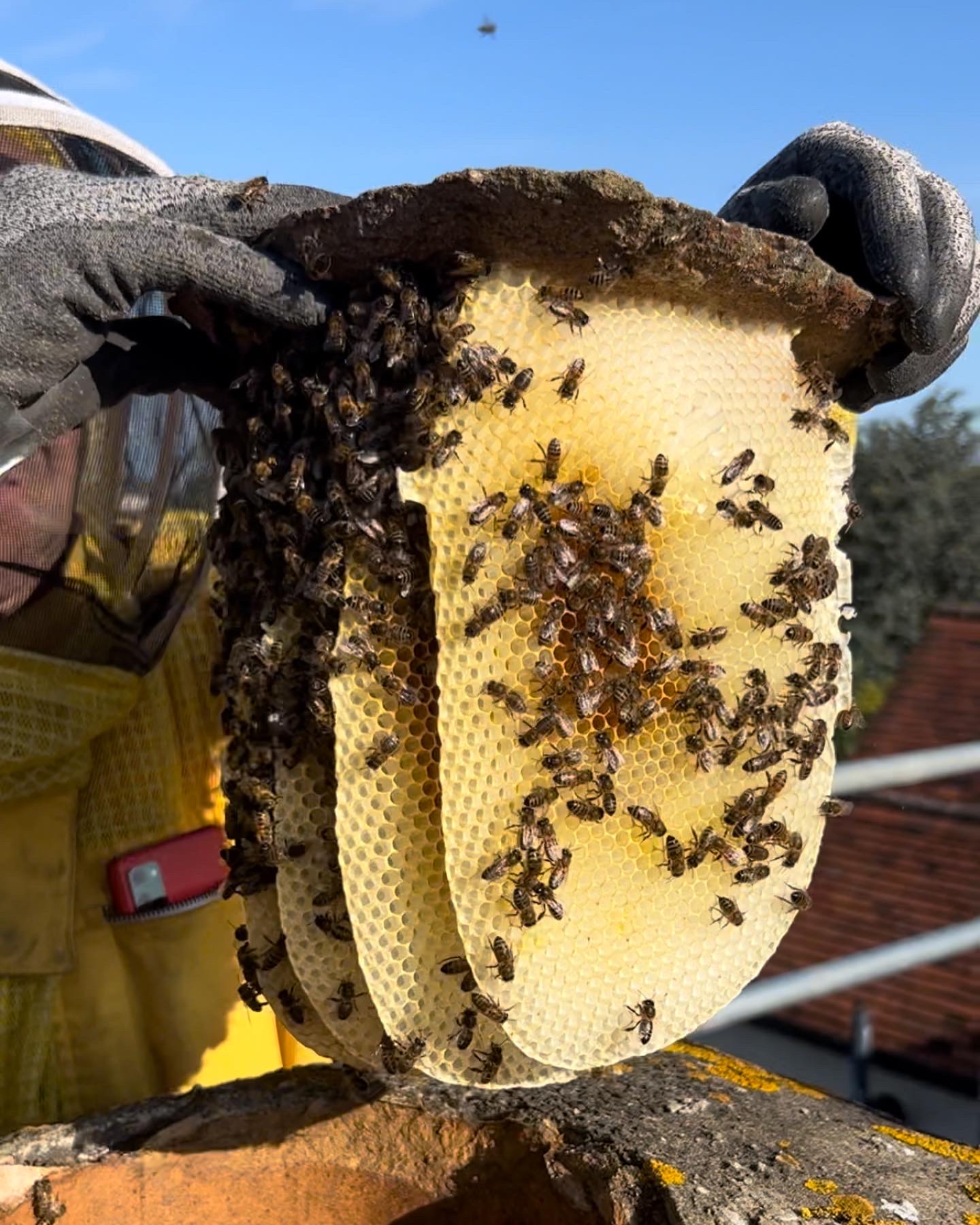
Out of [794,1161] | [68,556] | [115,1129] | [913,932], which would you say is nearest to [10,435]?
[68,556]

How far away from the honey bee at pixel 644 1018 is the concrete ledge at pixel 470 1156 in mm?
163

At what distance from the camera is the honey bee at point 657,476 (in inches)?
51.0

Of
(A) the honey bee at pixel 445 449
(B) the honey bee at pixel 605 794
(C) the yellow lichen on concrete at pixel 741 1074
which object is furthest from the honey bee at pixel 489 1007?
(A) the honey bee at pixel 445 449

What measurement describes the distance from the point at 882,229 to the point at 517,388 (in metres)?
0.63

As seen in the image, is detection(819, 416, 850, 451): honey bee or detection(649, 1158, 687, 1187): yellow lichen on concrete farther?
detection(819, 416, 850, 451): honey bee

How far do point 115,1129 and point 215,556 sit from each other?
2.77 feet

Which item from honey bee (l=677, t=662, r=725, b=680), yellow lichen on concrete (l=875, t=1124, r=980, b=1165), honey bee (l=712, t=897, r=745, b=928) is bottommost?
yellow lichen on concrete (l=875, t=1124, r=980, b=1165)

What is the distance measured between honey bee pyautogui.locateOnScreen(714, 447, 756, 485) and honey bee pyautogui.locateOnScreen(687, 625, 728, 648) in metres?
0.19

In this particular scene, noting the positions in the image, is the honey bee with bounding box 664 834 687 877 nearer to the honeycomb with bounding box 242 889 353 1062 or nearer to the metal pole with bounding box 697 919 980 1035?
the honeycomb with bounding box 242 889 353 1062

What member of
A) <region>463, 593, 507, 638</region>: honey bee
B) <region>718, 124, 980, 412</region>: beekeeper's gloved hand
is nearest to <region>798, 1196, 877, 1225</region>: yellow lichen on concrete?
<region>463, 593, 507, 638</region>: honey bee

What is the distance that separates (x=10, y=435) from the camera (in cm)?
126

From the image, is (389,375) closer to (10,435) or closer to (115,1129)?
(10,435)

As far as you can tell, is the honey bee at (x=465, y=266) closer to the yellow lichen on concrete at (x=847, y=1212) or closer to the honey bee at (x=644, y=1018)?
the honey bee at (x=644, y=1018)

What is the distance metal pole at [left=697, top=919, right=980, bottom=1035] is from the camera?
2.47 m
